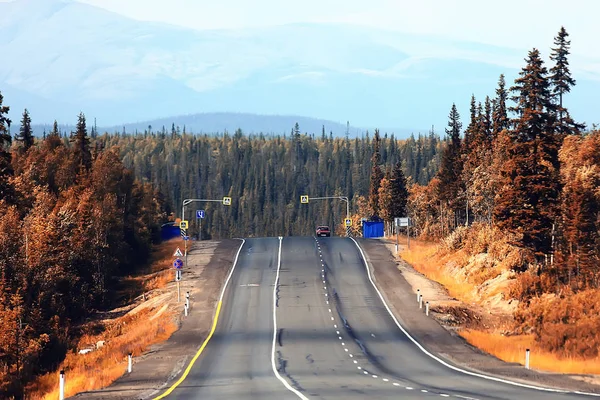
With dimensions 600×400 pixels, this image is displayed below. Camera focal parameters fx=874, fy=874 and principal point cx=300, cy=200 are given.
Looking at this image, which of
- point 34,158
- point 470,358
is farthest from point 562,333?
point 34,158

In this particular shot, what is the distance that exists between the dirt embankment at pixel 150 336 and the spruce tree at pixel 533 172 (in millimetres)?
20783

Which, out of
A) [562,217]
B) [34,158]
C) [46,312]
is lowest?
[46,312]

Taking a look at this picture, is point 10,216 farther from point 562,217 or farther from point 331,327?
point 562,217

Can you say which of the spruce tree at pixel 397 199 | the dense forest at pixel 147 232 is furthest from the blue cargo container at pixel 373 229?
the dense forest at pixel 147 232

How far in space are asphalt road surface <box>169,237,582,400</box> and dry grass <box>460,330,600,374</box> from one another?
3577 mm

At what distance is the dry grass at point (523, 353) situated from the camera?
116 ft

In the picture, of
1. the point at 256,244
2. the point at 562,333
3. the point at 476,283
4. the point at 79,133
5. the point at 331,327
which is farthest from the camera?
the point at 79,133

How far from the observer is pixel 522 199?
187 ft

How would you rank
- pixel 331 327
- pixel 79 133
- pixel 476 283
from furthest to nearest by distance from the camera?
1. pixel 79 133
2. pixel 476 283
3. pixel 331 327

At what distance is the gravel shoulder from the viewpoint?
30.8 meters

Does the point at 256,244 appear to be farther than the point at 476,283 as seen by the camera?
Yes

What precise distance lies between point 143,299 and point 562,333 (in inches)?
1260

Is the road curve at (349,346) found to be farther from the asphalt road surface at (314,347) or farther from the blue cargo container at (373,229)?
the blue cargo container at (373,229)

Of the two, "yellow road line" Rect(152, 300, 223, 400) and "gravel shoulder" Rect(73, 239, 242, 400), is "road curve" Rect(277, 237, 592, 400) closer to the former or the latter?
"yellow road line" Rect(152, 300, 223, 400)
